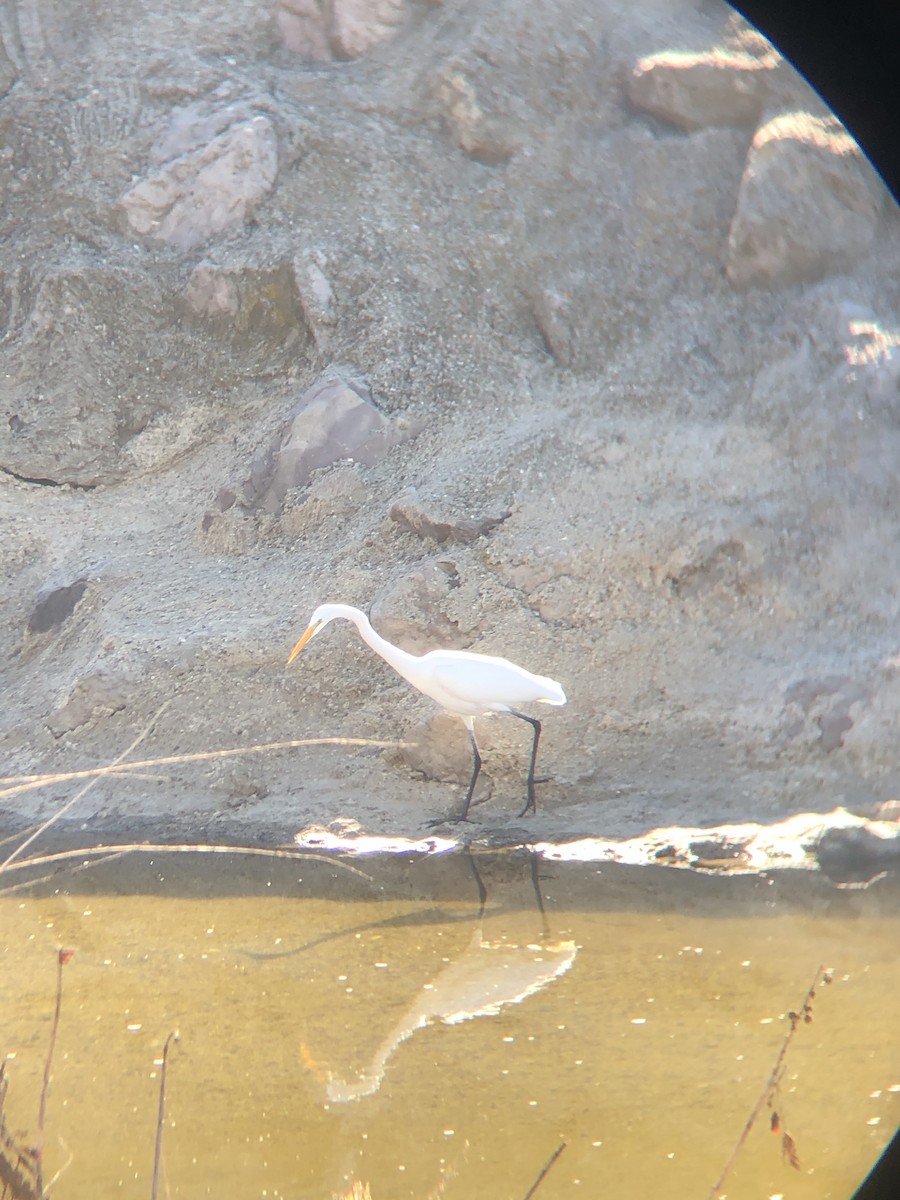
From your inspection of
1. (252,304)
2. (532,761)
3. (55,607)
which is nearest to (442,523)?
(532,761)

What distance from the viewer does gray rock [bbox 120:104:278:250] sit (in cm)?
762

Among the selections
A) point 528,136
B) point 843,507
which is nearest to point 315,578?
point 843,507

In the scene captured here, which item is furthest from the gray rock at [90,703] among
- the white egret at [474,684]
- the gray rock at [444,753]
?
the gray rock at [444,753]

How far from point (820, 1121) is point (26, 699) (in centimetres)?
429

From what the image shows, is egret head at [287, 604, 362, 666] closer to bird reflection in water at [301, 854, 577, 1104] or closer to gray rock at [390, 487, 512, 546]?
gray rock at [390, 487, 512, 546]

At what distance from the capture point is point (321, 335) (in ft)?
23.7

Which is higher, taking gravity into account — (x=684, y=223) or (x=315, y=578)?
(x=684, y=223)

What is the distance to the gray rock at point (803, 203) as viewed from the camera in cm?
646

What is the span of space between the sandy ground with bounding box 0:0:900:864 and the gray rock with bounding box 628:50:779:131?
0.05 m

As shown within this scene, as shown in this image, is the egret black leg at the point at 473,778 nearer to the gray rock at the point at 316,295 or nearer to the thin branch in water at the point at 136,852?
the thin branch in water at the point at 136,852

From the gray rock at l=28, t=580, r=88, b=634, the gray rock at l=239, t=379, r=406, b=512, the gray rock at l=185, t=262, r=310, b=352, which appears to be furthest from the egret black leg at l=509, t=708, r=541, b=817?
the gray rock at l=185, t=262, r=310, b=352

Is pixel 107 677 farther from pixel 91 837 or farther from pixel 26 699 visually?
pixel 91 837

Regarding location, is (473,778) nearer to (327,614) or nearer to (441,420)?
(327,614)

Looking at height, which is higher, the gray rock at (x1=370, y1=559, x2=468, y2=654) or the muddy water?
the muddy water
